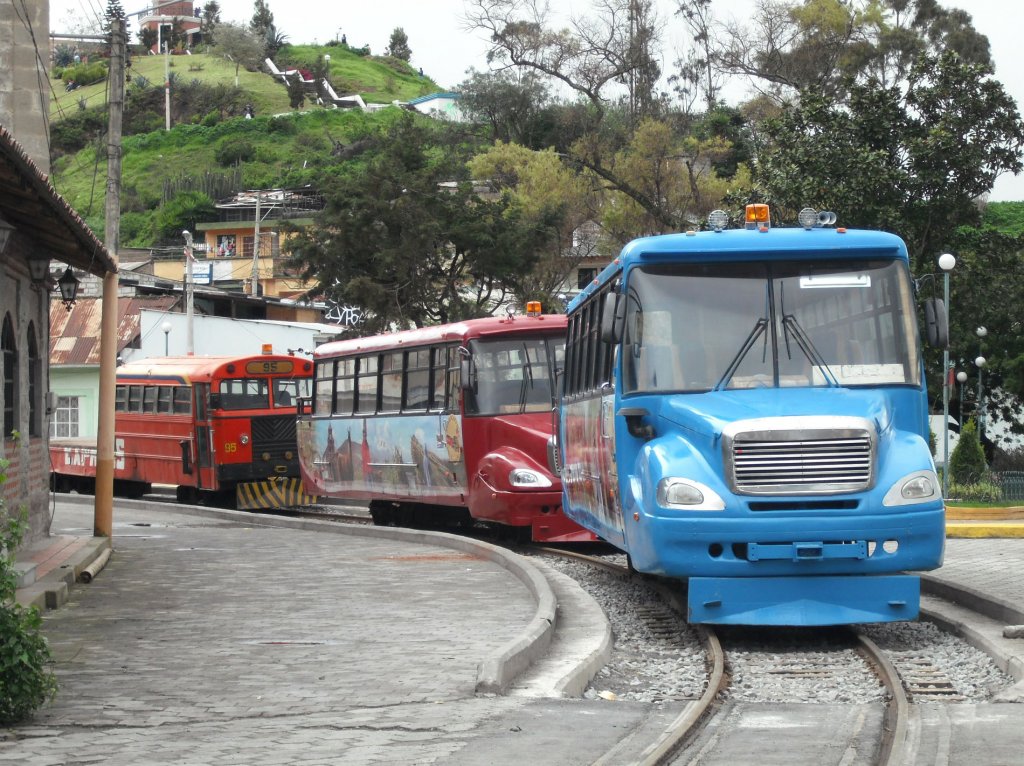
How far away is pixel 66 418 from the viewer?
4919 cm

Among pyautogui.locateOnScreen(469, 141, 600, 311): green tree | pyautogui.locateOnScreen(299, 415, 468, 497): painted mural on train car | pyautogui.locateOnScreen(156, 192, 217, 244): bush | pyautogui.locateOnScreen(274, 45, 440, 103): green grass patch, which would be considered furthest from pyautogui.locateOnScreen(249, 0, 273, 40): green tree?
pyautogui.locateOnScreen(299, 415, 468, 497): painted mural on train car

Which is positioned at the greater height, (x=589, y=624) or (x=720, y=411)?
(x=720, y=411)

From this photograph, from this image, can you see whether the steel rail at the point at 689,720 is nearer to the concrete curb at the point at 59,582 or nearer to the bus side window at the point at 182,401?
the concrete curb at the point at 59,582

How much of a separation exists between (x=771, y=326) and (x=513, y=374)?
8.48m

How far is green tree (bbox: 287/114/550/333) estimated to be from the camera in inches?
1554

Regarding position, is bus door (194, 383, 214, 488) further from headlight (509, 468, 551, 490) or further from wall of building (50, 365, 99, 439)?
wall of building (50, 365, 99, 439)

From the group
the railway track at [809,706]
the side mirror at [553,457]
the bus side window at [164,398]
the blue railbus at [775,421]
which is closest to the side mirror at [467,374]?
the side mirror at [553,457]

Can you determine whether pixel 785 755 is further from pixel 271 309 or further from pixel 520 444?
pixel 271 309

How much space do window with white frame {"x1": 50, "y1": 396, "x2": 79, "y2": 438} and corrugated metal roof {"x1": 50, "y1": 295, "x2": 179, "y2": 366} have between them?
1.45m

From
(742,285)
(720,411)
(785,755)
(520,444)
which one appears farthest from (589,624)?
(520,444)

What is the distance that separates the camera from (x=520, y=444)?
18750mm

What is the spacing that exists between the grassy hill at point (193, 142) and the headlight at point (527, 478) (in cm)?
8448

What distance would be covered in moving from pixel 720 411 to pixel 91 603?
6.02 meters

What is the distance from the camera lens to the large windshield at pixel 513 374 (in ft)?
62.6
